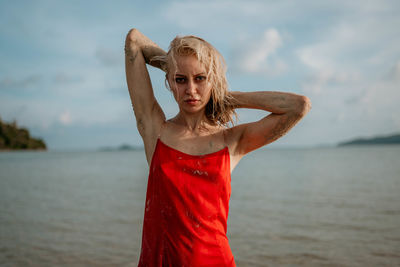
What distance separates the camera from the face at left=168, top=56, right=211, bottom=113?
6.30ft

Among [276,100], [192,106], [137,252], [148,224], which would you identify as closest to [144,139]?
[192,106]

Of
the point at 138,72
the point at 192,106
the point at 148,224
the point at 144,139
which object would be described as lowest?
the point at 148,224

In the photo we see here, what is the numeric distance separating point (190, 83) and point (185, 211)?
692 millimetres

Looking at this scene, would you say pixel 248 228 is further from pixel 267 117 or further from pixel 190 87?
pixel 190 87

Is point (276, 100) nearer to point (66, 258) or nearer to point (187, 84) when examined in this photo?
point (187, 84)

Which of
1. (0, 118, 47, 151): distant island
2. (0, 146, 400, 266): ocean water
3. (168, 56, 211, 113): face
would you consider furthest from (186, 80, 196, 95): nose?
(0, 118, 47, 151): distant island

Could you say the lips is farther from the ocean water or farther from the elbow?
the ocean water

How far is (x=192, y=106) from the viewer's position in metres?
2.00

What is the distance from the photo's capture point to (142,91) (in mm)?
2105

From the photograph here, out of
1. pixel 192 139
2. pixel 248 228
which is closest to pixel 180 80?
pixel 192 139

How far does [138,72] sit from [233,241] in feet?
23.0

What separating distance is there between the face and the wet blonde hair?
3 centimetres

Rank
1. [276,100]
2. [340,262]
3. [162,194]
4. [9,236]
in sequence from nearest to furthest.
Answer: [162,194] → [276,100] → [340,262] → [9,236]

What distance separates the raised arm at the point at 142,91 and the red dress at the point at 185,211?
7.7 inches
